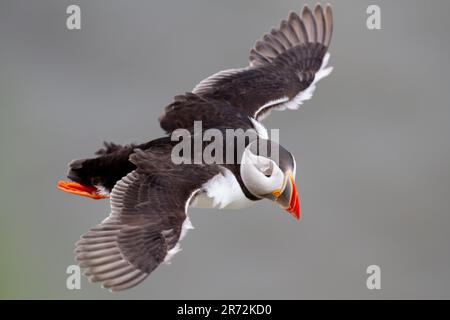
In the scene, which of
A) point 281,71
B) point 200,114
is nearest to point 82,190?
point 200,114

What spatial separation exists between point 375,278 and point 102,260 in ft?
14.9

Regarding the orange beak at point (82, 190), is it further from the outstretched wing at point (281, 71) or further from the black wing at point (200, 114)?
the outstretched wing at point (281, 71)

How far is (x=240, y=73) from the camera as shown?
22.5ft

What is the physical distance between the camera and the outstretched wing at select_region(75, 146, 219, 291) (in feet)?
16.4

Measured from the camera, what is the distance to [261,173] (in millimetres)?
5562

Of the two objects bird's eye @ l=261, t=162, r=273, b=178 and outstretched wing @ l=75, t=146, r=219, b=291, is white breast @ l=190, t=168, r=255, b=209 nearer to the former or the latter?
outstretched wing @ l=75, t=146, r=219, b=291

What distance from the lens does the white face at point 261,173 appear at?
555cm

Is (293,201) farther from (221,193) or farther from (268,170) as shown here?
(221,193)

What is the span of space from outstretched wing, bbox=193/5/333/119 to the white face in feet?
3.13

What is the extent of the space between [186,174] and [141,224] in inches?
17.8

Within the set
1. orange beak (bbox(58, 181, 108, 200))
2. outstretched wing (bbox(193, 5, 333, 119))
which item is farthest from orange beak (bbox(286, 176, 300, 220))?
orange beak (bbox(58, 181, 108, 200))

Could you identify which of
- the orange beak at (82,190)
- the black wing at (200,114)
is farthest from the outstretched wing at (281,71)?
the orange beak at (82,190)

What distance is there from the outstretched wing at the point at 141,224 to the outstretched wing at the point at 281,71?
1190mm

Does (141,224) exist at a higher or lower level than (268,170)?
lower
